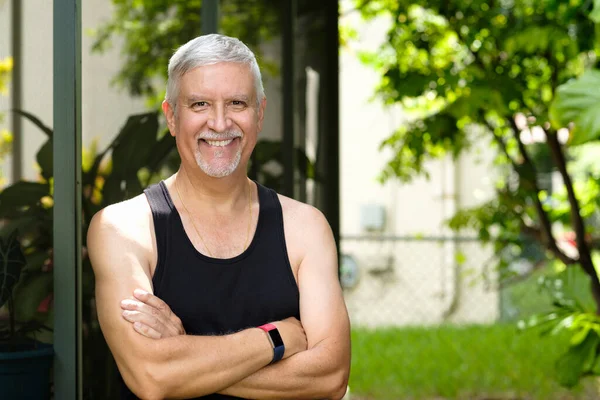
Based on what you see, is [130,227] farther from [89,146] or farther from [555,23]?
[555,23]

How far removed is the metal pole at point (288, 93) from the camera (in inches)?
137

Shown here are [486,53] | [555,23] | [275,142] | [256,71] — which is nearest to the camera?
[256,71]

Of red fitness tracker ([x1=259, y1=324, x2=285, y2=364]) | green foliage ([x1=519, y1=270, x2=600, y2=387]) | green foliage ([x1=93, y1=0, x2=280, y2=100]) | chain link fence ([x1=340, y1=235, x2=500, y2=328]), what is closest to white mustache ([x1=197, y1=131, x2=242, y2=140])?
red fitness tracker ([x1=259, y1=324, x2=285, y2=364])

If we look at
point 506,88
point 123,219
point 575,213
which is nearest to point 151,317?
point 123,219

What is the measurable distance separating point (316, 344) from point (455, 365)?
4470 mm

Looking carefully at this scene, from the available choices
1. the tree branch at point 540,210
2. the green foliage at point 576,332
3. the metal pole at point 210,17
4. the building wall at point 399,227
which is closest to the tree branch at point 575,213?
the tree branch at point 540,210

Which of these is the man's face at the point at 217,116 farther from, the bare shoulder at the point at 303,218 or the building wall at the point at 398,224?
the building wall at the point at 398,224

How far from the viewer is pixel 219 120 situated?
5.83 feet

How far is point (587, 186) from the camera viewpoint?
5176 millimetres

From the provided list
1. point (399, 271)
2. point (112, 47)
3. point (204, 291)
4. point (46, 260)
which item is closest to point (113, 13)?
point (112, 47)

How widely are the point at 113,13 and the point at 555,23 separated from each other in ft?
7.58

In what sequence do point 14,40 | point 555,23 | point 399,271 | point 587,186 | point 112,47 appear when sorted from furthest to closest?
point 399,271 < point 587,186 < point 555,23 < point 112,47 < point 14,40

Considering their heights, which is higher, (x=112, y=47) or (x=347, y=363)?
(x=112, y=47)

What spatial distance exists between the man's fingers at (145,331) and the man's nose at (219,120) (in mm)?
440
